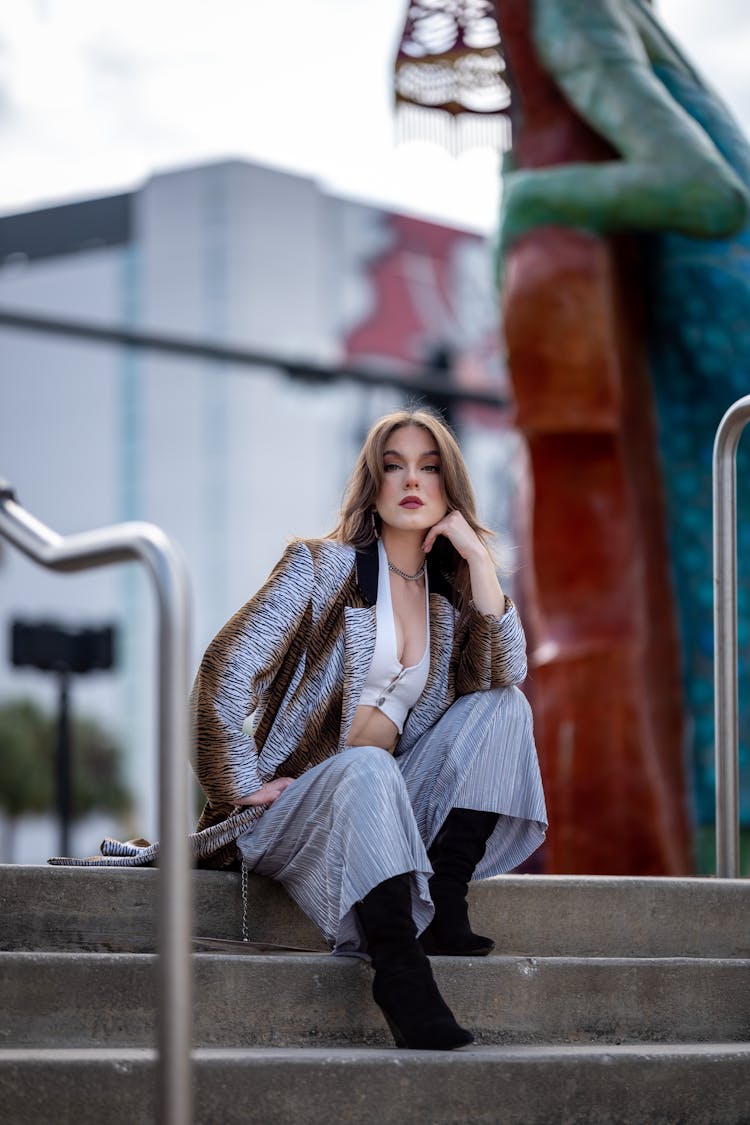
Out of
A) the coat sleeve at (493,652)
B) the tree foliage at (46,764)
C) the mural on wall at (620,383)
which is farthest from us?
the tree foliage at (46,764)

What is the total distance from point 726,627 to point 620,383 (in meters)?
2.92

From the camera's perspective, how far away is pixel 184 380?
171 feet

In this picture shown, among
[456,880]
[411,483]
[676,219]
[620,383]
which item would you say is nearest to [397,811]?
[456,880]

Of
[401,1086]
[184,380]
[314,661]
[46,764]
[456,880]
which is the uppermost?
[184,380]

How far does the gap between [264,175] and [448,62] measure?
4520 cm

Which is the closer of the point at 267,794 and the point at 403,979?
the point at 403,979

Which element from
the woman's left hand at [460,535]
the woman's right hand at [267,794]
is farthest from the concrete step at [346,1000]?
the woman's left hand at [460,535]

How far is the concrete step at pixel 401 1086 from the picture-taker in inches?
111

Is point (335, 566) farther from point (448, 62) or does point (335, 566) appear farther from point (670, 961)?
point (448, 62)

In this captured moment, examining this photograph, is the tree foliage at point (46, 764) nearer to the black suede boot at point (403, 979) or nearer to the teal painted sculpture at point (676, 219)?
the teal painted sculpture at point (676, 219)

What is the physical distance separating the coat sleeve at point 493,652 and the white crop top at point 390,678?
12 centimetres

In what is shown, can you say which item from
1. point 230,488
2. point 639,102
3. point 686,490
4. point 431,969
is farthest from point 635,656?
point 230,488

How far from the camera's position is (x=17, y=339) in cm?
5391

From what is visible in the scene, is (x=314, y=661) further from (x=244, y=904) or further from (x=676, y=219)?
(x=676, y=219)
